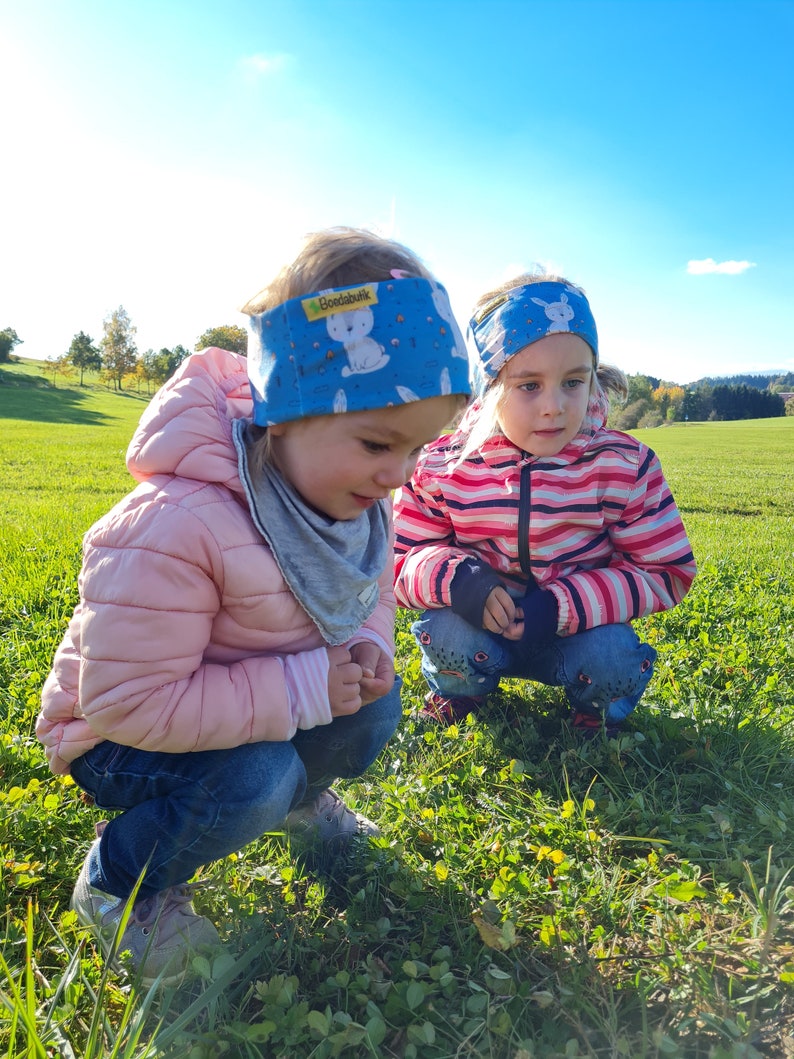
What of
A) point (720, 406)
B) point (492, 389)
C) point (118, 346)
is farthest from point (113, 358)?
point (492, 389)

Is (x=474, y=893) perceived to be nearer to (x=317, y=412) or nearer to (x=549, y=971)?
(x=549, y=971)

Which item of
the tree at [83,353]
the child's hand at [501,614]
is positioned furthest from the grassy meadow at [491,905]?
the tree at [83,353]

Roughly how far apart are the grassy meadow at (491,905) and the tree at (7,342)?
249ft

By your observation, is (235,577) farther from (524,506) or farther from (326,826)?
(524,506)

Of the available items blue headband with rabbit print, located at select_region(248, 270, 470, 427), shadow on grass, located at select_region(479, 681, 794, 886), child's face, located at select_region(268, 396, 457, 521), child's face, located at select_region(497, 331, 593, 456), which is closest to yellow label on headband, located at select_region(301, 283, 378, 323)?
blue headband with rabbit print, located at select_region(248, 270, 470, 427)

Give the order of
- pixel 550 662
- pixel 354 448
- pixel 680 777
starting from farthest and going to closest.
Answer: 1. pixel 550 662
2. pixel 680 777
3. pixel 354 448

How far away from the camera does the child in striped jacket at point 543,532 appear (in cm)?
281

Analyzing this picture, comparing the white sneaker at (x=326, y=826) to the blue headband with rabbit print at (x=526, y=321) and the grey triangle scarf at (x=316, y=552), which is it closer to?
the grey triangle scarf at (x=316, y=552)

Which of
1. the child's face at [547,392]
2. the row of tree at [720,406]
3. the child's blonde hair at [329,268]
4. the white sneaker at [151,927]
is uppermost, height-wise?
the row of tree at [720,406]

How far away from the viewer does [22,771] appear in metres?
2.46

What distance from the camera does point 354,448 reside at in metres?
1.79

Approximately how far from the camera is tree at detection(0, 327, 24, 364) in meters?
68.9

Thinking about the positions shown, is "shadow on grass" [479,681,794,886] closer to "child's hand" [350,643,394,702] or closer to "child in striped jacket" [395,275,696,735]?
"child in striped jacket" [395,275,696,735]

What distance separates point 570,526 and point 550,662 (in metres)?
0.55
